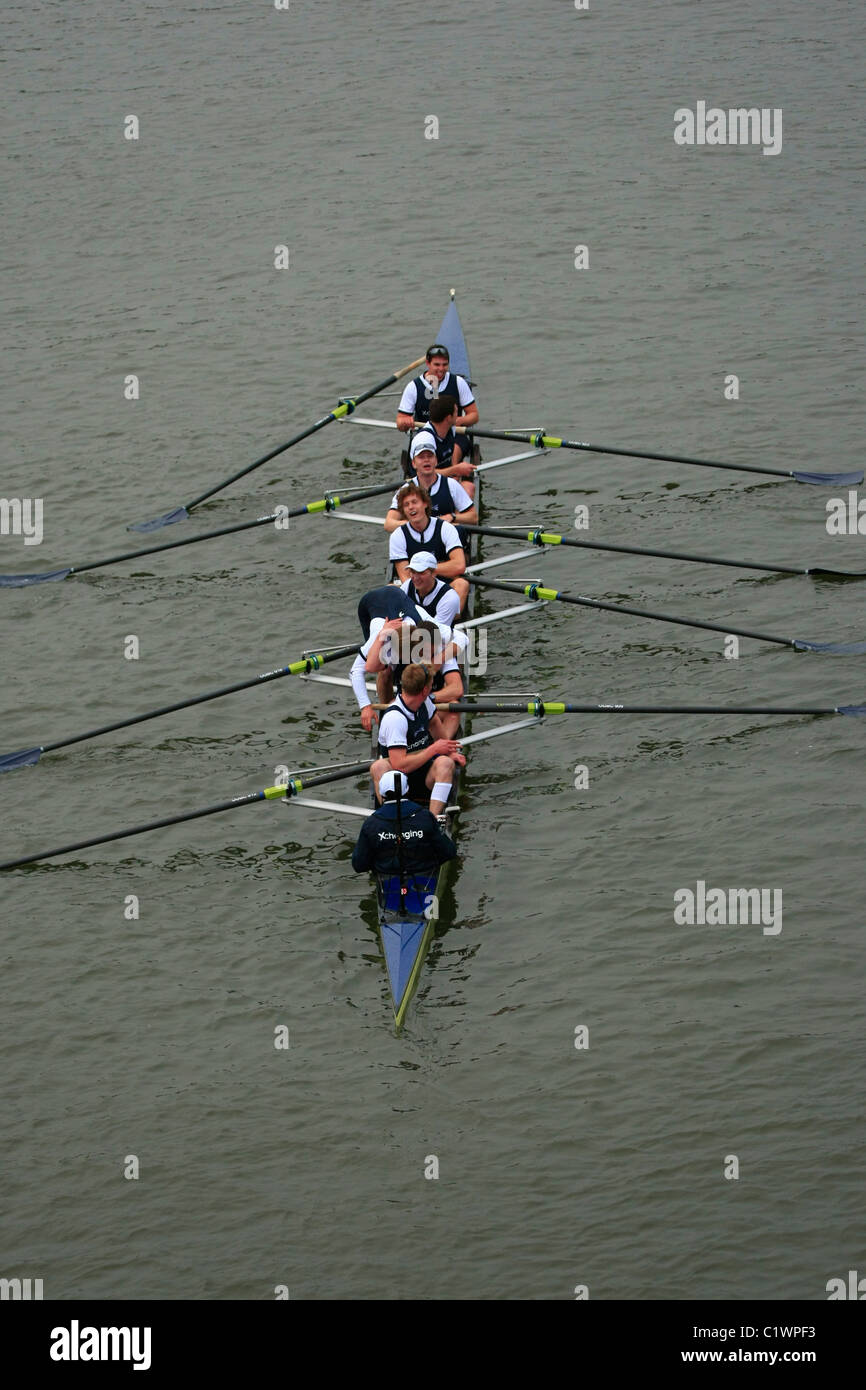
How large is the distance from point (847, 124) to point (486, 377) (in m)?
9.40

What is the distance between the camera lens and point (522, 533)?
55.9ft

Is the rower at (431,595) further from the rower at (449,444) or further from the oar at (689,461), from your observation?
the oar at (689,461)

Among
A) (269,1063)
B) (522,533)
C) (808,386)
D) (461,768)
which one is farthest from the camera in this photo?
(808,386)

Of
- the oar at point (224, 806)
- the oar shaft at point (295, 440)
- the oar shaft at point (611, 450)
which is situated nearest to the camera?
the oar at point (224, 806)

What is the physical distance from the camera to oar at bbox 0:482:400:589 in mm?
18078

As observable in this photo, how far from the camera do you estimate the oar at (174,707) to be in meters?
15.0

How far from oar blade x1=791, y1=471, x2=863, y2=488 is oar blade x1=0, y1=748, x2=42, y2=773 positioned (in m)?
9.04

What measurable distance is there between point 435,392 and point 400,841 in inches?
305

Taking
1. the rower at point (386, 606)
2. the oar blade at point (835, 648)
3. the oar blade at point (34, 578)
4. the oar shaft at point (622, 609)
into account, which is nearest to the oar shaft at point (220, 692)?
the rower at point (386, 606)

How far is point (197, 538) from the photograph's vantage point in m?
18.4

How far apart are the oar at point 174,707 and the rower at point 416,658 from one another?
0.57 metres

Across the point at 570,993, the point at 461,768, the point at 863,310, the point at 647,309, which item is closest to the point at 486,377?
the point at 647,309

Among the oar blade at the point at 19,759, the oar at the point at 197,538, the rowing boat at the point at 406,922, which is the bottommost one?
the rowing boat at the point at 406,922
